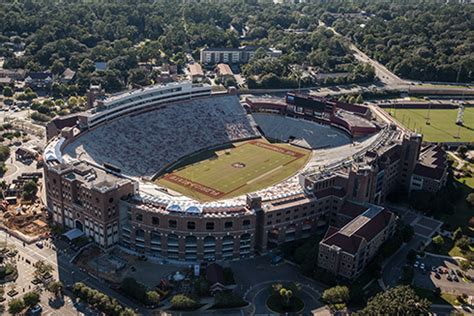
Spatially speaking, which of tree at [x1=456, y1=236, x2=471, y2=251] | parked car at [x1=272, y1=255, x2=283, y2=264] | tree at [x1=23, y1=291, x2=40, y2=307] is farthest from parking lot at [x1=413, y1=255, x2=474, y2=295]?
tree at [x1=23, y1=291, x2=40, y2=307]

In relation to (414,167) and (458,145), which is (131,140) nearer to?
(414,167)

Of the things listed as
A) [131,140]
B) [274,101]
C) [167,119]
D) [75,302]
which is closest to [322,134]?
[274,101]

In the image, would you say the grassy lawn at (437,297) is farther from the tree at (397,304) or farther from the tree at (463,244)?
the tree at (463,244)

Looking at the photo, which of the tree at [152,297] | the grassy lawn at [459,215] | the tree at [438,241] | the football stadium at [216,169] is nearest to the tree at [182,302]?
the tree at [152,297]

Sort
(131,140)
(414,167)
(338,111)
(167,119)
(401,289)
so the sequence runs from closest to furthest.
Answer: (401,289)
(414,167)
(131,140)
(167,119)
(338,111)

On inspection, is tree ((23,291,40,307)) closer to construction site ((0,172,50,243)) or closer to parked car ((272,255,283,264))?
construction site ((0,172,50,243))

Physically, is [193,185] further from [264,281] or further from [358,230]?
[358,230]
